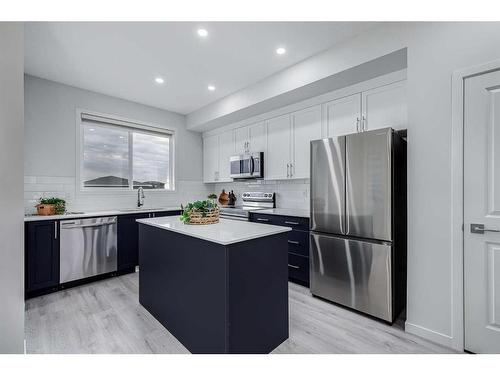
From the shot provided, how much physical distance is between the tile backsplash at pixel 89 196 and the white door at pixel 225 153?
0.77 metres

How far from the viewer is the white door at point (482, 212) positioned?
5.62 ft

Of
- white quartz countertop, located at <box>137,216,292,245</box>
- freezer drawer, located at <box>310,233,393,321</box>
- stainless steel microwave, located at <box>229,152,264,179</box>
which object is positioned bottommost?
freezer drawer, located at <box>310,233,393,321</box>

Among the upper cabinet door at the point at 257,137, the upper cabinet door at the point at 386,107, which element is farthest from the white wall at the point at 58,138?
the upper cabinet door at the point at 386,107

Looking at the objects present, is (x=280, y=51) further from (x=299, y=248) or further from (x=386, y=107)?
(x=299, y=248)

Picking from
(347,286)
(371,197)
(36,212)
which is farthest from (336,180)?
(36,212)

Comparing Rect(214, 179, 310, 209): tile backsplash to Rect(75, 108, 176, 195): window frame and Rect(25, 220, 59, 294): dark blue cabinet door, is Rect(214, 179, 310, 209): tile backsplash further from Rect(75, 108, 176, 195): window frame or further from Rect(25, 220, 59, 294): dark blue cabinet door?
Rect(25, 220, 59, 294): dark blue cabinet door

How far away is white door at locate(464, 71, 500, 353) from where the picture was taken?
171 centimetres

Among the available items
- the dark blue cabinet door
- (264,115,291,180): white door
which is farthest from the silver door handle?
the dark blue cabinet door

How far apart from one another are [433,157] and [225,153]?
341 cm

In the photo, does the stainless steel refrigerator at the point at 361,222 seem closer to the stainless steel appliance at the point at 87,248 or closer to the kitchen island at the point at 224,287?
the kitchen island at the point at 224,287

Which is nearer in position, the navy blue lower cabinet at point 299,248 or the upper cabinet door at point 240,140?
the navy blue lower cabinet at point 299,248

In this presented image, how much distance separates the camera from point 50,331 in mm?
2123

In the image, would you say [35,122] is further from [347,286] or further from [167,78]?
[347,286]

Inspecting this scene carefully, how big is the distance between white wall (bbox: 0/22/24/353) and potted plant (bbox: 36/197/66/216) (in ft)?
6.35
